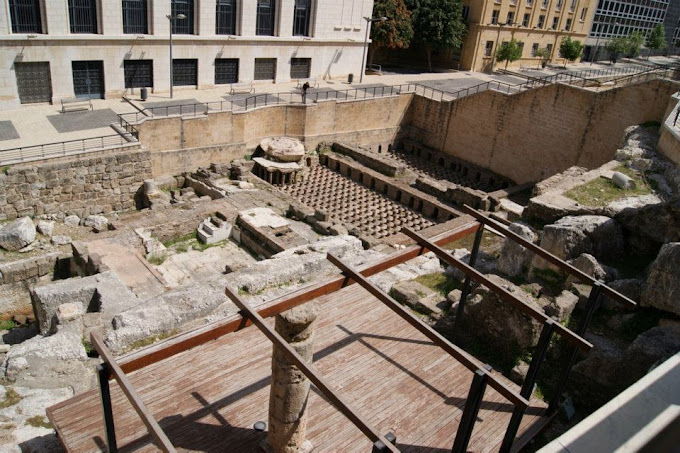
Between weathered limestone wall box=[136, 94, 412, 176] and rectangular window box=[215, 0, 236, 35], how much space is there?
18.8 feet

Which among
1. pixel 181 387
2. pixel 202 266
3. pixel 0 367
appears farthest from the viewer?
pixel 202 266

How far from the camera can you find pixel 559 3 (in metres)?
45.0

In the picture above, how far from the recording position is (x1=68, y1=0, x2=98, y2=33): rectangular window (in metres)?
21.9

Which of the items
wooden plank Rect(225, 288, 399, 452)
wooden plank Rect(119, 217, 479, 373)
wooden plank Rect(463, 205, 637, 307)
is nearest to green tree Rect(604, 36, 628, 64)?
wooden plank Rect(463, 205, 637, 307)

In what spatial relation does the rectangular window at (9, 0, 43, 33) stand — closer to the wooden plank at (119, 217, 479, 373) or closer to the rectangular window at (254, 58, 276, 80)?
the rectangular window at (254, 58, 276, 80)

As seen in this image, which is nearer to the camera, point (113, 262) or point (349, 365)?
point (349, 365)

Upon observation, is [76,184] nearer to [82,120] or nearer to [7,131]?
[7,131]

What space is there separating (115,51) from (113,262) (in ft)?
43.8

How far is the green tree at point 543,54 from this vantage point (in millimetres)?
45188

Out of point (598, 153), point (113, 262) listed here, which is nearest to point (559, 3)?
point (598, 153)

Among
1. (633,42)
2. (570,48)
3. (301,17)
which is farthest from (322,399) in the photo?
(633,42)

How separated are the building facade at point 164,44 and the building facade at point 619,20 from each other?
29.9 m

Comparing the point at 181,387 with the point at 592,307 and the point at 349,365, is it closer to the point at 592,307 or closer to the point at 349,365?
the point at 349,365

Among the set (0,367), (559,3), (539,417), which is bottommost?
(0,367)
